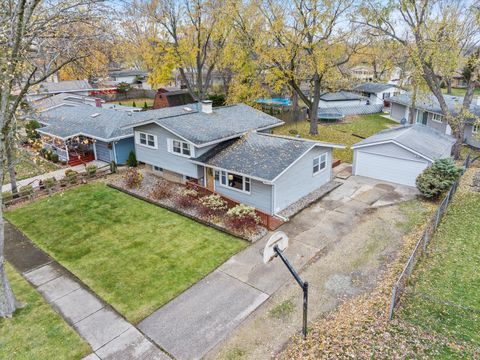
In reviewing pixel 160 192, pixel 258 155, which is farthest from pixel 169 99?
pixel 258 155

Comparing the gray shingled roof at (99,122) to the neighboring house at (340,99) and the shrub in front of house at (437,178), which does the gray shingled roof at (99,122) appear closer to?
the shrub in front of house at (437,178)

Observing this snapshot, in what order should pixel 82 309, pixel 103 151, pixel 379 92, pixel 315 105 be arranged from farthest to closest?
pixel 379 92 → pixel 315 105 → pixel 103 151 → pixel 82 309

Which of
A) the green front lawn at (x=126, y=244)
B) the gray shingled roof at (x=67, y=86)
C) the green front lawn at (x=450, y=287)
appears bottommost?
the green front lawn at (x=126, y=244)

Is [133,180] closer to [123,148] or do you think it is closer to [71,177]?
[71,177]

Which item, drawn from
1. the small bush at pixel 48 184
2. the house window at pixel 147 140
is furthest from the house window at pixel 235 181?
the small bush at pixel 48 184

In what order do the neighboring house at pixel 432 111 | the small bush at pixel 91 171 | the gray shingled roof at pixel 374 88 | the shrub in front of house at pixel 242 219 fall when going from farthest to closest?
1. the gray shingled roof at pixel 374 88
2. the neighboring house at pixel 432 111
3. the small bush at pixel 91 171
4. the shrub in front of house at pixel 242 219

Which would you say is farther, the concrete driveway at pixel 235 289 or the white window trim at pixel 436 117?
the white window trim at pixel 436 117
